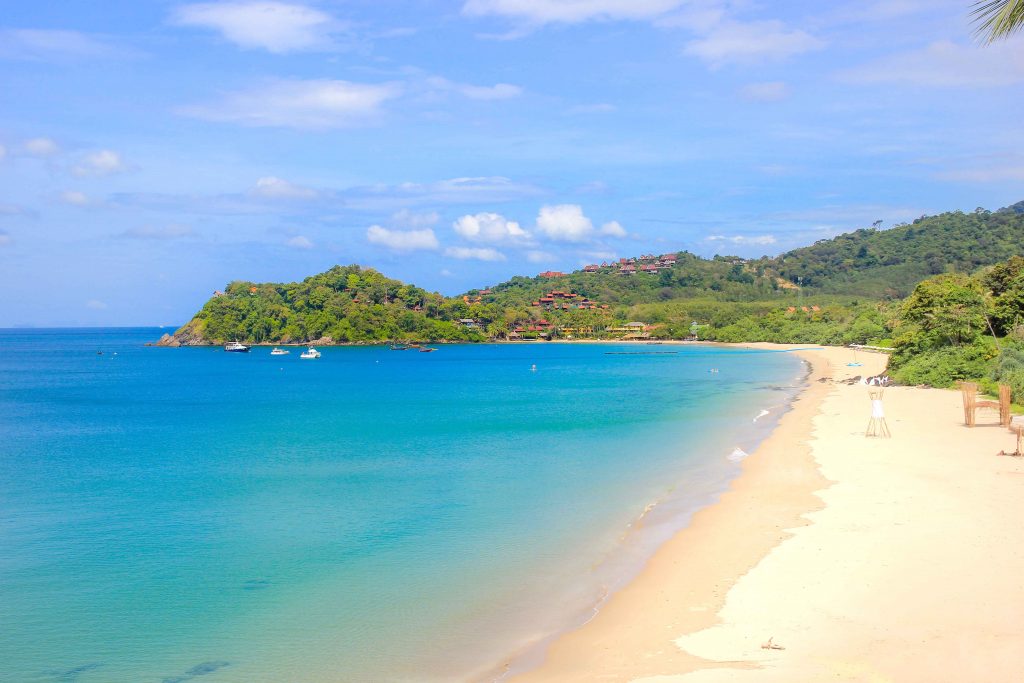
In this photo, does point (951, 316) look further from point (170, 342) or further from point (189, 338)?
point (170, 342)

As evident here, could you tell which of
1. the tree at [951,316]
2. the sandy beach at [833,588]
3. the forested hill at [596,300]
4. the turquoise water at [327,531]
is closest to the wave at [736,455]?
the turquoise water at [327,531]

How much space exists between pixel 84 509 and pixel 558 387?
122 feet

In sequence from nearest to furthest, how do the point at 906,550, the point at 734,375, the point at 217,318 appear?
the point at 906,550 < the point at 734,375 < the point at 217,318

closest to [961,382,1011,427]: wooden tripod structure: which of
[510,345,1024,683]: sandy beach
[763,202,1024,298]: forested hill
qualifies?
[510,345,1024,683]: sandy beach

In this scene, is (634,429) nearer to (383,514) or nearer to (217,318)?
(383,514)

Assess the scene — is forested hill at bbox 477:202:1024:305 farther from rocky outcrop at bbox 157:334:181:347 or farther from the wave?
the wave

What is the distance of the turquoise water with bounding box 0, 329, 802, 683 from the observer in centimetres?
941

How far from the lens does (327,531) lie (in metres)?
14.9

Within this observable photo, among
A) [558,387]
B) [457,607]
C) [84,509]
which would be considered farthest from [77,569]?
[558,387]

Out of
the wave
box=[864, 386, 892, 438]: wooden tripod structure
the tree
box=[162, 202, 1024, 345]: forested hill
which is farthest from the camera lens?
box=[162, 202, 1024, 345]: forested hill

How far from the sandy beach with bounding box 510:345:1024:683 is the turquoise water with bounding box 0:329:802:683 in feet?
3.38

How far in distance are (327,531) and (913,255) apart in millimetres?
182655

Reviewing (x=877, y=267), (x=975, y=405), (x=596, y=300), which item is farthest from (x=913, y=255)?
(x=975, y=405)

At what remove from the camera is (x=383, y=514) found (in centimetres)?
1622
